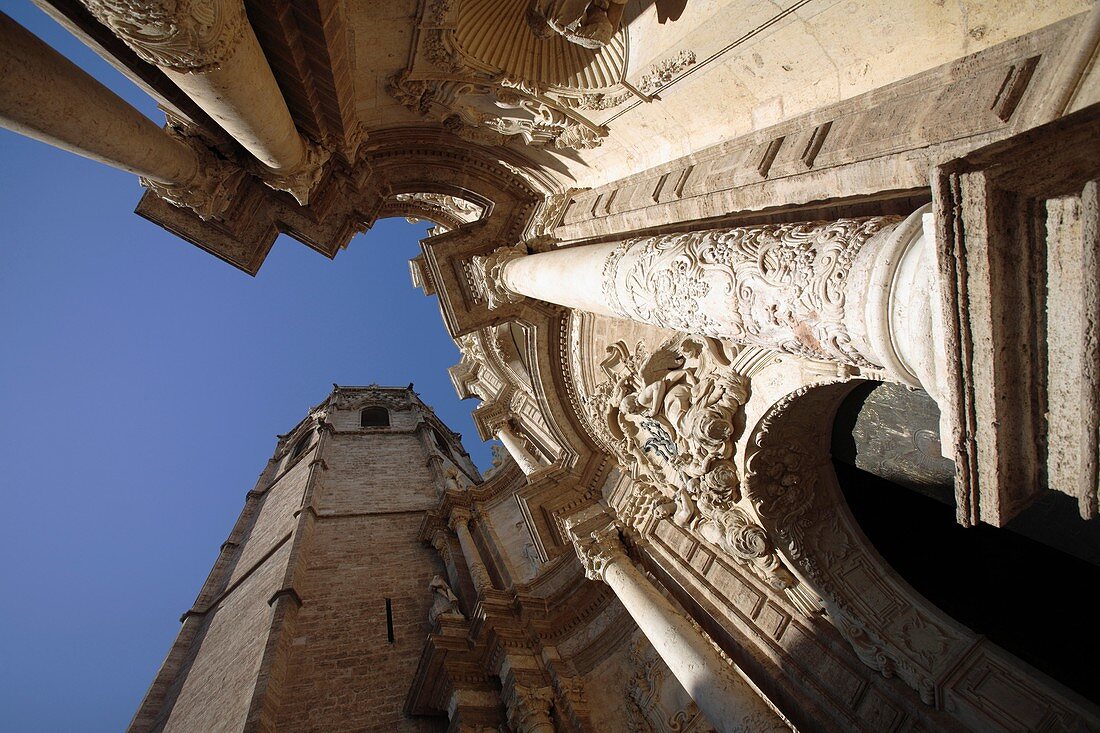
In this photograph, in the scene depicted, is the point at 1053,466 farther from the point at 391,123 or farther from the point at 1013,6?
the point at 391,123

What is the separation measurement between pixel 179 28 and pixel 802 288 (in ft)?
14.3

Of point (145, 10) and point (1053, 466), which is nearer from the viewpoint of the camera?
point (1053, 466)

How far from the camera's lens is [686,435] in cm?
653

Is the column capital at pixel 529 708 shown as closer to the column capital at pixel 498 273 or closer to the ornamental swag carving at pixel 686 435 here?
the ornamental swag carving at pixel 686 435

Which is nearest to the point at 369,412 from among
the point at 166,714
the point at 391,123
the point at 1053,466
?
the point at 166,714

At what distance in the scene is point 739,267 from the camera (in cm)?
412

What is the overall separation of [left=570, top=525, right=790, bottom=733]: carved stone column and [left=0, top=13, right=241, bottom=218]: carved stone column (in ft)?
21.8

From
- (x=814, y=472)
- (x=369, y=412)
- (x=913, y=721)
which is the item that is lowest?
(x=369, y=412)

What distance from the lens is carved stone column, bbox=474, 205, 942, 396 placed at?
280cm

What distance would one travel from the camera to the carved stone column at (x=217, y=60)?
11.8 ft

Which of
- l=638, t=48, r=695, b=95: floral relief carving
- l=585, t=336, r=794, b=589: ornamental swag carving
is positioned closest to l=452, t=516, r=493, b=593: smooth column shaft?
l=585, t=336, r=794, b=589: ornamental swag carving

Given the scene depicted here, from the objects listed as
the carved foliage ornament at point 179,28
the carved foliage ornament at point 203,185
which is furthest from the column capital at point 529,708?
the carved foliage ornament at point 179,28

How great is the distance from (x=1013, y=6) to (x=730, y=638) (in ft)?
19.9

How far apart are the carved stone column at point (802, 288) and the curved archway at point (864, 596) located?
169 centimetres
